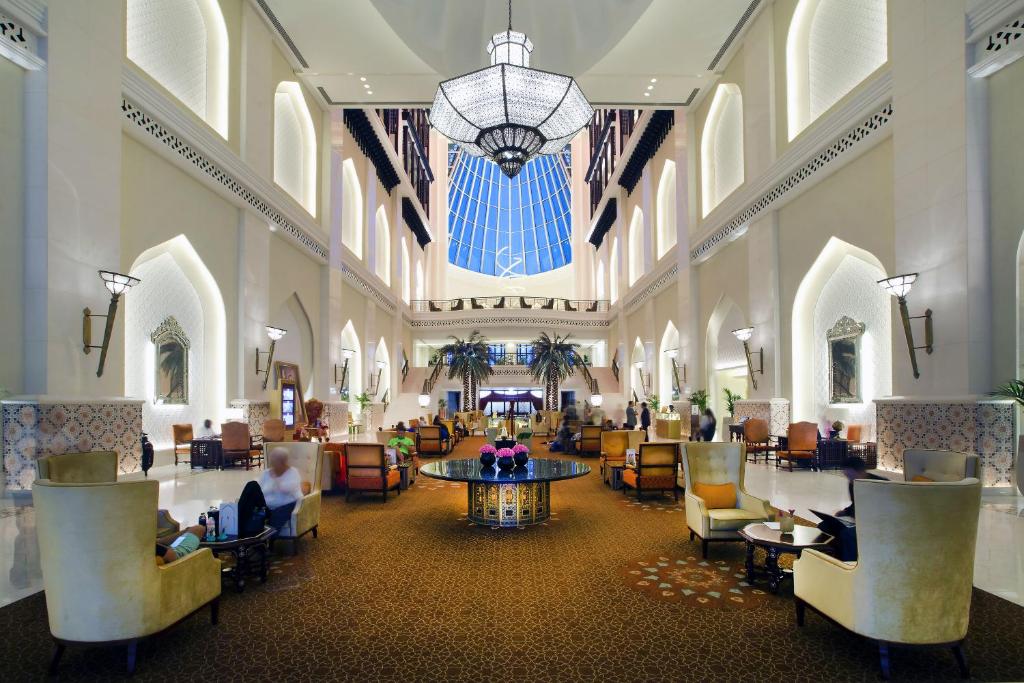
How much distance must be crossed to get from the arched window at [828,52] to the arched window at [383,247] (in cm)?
1516

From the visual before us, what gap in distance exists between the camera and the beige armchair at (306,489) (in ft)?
16.6

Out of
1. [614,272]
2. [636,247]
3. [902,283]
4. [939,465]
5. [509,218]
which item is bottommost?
[939,465]

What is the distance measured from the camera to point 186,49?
32.4 ft

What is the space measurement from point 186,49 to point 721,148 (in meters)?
11.5

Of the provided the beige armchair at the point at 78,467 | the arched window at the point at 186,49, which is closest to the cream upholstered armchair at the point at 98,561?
the beige armchair at the point at 78,467

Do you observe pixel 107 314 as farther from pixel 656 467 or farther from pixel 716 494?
pixel 716 494

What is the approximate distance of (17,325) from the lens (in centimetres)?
637

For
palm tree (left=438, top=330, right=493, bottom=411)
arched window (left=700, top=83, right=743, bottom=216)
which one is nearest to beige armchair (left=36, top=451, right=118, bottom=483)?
arched window (left=700, top=83, right=743, bottom=216)

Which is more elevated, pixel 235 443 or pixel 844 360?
pixel 844 360

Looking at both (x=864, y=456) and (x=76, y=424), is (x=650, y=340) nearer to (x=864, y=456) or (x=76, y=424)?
(x=864, y=456)

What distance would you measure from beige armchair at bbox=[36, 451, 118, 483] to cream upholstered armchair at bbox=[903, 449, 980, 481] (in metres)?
6.75

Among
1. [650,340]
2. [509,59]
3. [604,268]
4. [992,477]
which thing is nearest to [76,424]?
[509,59]

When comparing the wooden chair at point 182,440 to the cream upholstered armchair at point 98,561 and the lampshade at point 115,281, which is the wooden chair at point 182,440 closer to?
the lampshade at point 115,281

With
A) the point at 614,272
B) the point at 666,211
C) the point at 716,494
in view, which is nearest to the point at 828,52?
the point at 716,494
